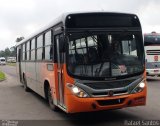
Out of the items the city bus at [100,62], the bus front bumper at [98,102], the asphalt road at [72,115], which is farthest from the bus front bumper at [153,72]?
the bus front bumper at [98,102]

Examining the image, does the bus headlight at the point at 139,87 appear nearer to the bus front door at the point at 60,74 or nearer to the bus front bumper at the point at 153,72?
the bus front door at the point at 60,74

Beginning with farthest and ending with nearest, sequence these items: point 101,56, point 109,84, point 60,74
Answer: point 60,74 < point 101,56 < point 109,84

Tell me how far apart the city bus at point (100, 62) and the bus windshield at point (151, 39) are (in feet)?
51.1

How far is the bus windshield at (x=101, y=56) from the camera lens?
930 cm

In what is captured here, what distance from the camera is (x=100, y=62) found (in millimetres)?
9375

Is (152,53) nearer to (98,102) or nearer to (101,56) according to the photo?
(101,56)

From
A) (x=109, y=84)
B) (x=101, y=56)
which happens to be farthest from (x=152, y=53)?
(x=109, y=84)

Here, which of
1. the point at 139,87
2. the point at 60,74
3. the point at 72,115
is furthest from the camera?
the point at 72,115

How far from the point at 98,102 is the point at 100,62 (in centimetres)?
100

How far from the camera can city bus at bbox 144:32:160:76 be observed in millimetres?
25344

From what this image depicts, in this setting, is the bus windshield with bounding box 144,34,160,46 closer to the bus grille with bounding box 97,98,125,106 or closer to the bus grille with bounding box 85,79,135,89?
the bus grille with bounding box 85,79,135,89

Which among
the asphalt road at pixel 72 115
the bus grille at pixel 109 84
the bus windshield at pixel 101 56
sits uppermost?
the bus windshield at pixel 101 56

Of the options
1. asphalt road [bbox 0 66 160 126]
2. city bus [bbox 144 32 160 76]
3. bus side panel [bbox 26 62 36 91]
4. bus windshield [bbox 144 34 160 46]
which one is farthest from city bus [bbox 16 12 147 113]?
city bus [bbox 144 32 160 76]

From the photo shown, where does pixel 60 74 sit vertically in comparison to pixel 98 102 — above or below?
above
